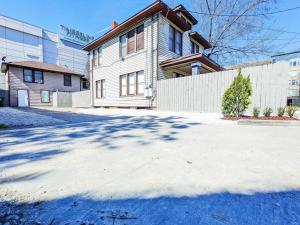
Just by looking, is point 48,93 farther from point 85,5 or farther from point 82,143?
point 82,143

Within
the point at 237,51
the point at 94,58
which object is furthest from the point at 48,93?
the point at 237,51

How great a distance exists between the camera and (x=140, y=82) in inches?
440

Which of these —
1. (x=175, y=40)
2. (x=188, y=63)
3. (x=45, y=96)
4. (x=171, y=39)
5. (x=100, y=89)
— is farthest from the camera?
(x=45, y=96)

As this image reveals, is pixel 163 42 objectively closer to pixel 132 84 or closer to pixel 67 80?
pixel 132 84

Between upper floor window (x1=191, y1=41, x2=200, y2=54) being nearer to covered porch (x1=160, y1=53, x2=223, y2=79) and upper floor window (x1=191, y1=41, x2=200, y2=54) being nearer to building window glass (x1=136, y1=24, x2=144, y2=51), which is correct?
covered porch (x1=160, y1=53, x2=223, y2=79)

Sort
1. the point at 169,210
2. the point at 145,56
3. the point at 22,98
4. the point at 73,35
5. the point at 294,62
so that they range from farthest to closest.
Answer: the point at 73,35
the point at 294,62
the point at 22,98
the point at 145,56
the point at 169,210

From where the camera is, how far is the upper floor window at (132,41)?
1094 cm

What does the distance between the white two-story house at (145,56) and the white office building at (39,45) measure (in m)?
13.9

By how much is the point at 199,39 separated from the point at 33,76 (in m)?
18.7

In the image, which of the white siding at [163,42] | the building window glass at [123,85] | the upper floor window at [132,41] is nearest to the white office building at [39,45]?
the building window glass at [123,85]

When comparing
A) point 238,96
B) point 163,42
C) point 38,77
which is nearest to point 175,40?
point 163,42

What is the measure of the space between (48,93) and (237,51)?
21705mm

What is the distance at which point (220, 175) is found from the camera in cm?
195

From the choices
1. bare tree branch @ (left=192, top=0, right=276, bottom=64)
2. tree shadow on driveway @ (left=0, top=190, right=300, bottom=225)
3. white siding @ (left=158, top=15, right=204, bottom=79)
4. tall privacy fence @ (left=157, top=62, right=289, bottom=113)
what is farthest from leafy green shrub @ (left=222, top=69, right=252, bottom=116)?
bare tree branch @ (left=192, top=0, right=276, bottom=64)
